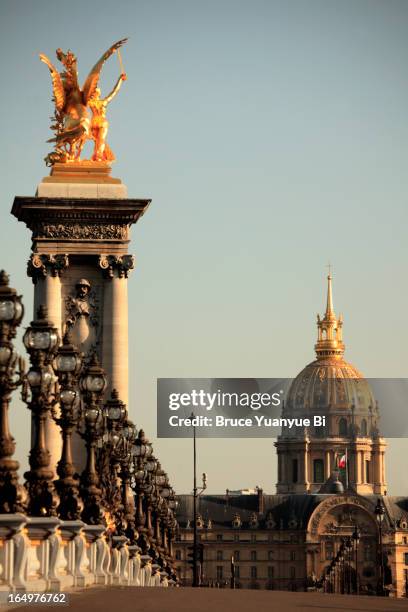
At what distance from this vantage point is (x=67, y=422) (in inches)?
1537

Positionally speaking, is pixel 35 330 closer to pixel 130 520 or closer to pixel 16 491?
pixel 16 491

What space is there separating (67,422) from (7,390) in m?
6.72

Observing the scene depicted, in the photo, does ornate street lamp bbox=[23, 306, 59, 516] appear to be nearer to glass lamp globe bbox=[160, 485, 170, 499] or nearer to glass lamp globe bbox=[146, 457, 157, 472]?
glass lamp globe bbox=[146, 457, 157, 472]

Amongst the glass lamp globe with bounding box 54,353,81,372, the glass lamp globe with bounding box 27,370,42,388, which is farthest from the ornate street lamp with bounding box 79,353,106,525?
the glass lamp globe with bounding box 27,370,42,388

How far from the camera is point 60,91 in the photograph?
7312 centimetres

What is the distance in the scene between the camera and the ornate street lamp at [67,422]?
1510 inches

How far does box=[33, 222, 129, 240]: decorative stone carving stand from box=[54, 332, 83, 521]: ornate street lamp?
28.3 meters

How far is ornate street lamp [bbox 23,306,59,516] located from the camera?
1395 inches

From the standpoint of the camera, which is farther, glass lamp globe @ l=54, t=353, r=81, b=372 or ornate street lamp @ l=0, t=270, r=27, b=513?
glass lamp globe @ l=54, t=353, r=81, b=372

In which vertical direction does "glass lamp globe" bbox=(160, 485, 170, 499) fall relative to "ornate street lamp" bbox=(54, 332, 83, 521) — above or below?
above

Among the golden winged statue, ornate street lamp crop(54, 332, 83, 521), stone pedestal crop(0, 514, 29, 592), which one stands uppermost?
the golden winged statue

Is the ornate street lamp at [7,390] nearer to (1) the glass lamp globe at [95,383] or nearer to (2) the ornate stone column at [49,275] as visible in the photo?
(1) the glass lamp globe at [95,383]

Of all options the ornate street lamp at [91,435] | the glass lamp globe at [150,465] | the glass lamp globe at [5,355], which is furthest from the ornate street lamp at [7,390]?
the glass lamp globe at [150,465]

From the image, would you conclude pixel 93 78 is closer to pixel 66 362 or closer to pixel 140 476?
pixel 140 476
